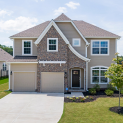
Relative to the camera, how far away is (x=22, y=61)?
46.6 ft

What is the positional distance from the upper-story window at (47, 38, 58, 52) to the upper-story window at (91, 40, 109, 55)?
187 inches

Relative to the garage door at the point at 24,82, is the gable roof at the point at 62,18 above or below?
above

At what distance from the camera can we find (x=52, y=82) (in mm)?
14203

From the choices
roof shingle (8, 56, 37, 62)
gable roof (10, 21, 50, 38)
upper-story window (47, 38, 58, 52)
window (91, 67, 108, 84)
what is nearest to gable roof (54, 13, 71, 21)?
gable roof (10, 21, 50, 38)

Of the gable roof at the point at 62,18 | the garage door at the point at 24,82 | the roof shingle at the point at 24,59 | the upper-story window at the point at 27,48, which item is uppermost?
the gable roof at the point at 62,18

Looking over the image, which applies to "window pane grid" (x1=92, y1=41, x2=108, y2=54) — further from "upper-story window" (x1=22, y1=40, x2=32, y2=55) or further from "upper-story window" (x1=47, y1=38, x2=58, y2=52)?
"upper-story window" (x1=22, y1=40, x2=32, y2=55)

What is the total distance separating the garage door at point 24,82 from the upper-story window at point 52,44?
3340 mm

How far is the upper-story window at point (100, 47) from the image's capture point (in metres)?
15.9

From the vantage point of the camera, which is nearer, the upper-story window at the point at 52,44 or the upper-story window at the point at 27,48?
the upper-story window at the point at 52,44

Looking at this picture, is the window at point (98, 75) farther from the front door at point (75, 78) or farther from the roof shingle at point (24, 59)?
the roof shingle at point (24, 59)

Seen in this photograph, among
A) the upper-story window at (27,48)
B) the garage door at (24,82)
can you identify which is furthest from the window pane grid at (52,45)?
the garage door at (24,82)

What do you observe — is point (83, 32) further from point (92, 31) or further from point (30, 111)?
point (30, 111)

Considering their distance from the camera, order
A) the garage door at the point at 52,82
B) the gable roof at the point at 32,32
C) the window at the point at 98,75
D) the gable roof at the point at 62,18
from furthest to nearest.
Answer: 1. the gable roof at the point at 32,32
2. the window at the point at 98,75
3. the gable roof at the point at 62,18
4. the garage door at the point at 52,82

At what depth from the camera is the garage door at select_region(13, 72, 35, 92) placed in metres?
14.4
